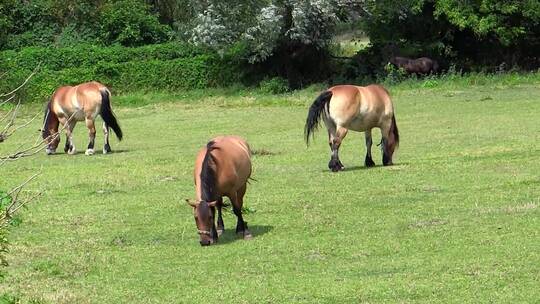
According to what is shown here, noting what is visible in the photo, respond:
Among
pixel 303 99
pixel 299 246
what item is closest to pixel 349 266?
pixel 299 246

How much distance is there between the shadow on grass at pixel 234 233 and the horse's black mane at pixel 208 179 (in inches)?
26.9

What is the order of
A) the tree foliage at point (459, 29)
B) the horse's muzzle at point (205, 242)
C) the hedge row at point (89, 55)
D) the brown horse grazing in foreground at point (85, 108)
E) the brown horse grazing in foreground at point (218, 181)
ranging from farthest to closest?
the hedge row at point (89, 55)
the tree foliage at point (459, 29)
the brown horse grazing in foreground at point (85, 108)
the horse's muzzle at point (205, 242)
the brown horse grazing in foreground at point (218, 181)

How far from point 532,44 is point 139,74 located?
15.4m

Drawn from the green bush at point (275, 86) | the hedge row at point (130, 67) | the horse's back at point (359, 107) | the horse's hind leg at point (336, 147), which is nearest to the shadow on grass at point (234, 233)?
the horse's hind leg at point (336, 147)

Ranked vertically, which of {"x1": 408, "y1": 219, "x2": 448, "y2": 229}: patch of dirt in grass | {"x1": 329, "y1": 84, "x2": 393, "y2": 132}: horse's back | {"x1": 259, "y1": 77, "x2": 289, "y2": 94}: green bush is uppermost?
{"x1": 329, "y1": 84, "x2": 393, "y2": 132}: horse's back

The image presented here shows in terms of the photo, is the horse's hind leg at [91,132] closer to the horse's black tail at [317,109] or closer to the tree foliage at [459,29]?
the horse's black tail at [317,109]

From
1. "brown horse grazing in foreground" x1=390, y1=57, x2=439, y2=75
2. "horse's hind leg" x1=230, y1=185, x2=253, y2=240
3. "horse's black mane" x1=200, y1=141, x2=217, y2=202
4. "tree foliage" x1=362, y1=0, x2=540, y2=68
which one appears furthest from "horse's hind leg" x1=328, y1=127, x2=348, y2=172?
"brown horse grazing in foreground" x1=390, y1=57, x2=439, y2=75

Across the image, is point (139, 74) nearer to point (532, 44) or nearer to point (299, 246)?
point (532, 44)

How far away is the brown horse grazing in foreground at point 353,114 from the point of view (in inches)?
707

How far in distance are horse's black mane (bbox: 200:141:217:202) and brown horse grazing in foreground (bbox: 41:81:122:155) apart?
1129cm

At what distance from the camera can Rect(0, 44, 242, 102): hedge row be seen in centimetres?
4050

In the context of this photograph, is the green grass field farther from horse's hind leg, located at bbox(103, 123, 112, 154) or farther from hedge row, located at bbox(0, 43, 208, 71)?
hedge row, located at bbox(0, 43, 208, 71)

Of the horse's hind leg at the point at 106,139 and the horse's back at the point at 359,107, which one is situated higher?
the horse's back at the point at 359,107

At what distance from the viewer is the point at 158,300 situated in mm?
9422
